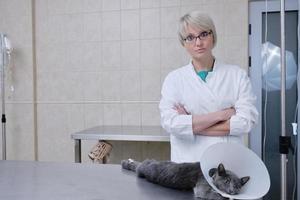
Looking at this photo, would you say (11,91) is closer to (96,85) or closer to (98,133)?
(96,85)

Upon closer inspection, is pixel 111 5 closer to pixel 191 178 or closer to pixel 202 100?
pixel 202 100

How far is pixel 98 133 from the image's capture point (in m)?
2.48

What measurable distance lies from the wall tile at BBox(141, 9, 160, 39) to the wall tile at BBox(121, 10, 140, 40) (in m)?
0.05

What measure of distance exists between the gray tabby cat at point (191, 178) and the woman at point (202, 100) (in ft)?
0.89

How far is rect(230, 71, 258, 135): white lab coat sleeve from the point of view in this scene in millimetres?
1242

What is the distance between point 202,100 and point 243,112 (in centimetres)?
17

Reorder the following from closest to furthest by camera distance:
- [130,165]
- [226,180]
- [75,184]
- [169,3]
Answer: [226,180] < [75,184] < [130,165] < [169,3]

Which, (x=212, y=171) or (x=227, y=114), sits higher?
(x=227, y=114)

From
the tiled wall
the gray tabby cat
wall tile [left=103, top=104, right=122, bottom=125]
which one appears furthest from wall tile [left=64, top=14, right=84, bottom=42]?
the gray tabby cat

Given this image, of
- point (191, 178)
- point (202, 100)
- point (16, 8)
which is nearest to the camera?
point (191, 178)

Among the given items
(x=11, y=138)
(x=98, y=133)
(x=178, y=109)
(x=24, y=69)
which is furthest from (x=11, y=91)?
(x=178, y=109)

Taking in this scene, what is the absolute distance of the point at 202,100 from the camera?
4.36 feet

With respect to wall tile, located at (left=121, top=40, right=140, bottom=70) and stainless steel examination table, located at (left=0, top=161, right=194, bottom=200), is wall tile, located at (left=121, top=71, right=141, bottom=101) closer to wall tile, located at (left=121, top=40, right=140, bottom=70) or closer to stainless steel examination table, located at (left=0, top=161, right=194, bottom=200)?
wall tile, located at (left=121, top=40, right=140, bottom=70)

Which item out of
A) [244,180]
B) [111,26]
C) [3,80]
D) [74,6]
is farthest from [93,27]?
[244,180]
